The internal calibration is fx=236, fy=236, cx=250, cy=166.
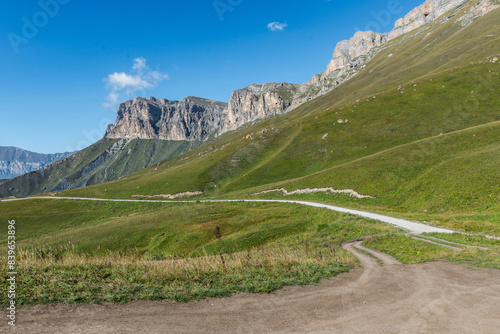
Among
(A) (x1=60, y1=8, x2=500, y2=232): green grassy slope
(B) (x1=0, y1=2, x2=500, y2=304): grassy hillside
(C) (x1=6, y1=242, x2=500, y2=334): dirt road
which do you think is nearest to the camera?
(C) (x1=6, y1=242, x2=500, y2=334): dirt road

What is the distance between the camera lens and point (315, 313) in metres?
9.52

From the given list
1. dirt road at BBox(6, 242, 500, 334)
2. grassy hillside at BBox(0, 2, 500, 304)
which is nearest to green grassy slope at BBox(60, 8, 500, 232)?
grassy hillside at BBox(0, 2, 500, 304)

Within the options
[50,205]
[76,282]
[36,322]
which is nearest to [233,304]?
[36,322]

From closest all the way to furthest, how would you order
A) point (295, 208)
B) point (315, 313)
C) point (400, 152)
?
1. point (315, 313)
2. point (295, 208)
3. point (400, 152)

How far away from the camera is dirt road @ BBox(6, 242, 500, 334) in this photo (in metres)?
8.17

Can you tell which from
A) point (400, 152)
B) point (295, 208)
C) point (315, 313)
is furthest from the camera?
point (400, 152)

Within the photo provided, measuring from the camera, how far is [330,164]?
83000mm

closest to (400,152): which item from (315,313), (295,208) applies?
(295,208)

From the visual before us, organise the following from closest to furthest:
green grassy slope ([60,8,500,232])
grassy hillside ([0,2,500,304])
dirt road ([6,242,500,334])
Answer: dirt road ([6,242,500,334]), grassy hillside ([0,2,500,304]), green grassy slope ([60,8,500,232])

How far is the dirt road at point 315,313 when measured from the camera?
26.8ft

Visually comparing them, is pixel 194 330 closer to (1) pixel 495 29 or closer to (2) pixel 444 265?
(2) pixel 444 265

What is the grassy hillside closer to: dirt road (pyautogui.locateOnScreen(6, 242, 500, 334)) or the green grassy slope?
the green grassy slope

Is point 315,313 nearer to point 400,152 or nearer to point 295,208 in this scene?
point 295,208

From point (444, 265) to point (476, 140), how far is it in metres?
56.4
